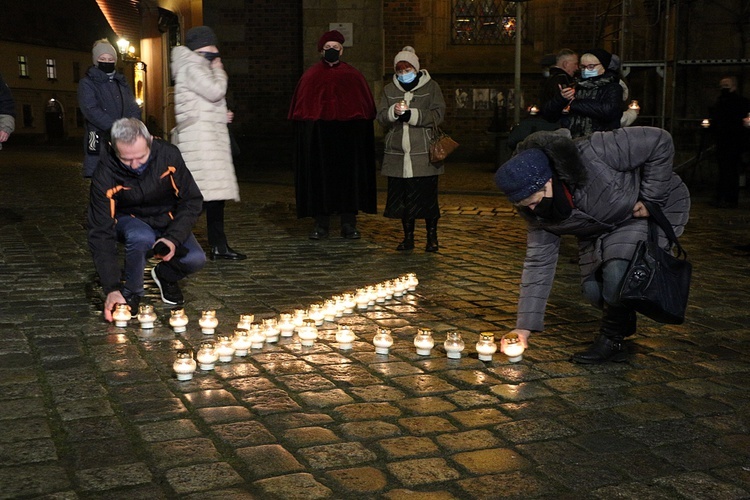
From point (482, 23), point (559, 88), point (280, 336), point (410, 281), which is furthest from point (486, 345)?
point (482, 23)

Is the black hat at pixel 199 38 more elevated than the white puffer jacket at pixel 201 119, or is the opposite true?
the black hat at pixel 199 38

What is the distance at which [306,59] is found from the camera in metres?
21.0

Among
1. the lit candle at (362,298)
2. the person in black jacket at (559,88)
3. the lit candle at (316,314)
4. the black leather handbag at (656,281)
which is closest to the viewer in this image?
the black leather handbag at (656,281)

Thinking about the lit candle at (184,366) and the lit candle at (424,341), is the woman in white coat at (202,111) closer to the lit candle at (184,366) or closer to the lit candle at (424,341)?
the lit candle at (424,341)

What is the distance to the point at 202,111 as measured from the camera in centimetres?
866

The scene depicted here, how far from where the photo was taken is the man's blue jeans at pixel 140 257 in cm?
656

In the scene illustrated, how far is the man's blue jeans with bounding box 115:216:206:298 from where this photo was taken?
21.5 ft

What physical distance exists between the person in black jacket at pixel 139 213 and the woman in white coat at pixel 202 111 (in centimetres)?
178

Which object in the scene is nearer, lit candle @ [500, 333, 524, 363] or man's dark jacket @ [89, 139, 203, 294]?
lit candle @ [500, 333, 524, 363]

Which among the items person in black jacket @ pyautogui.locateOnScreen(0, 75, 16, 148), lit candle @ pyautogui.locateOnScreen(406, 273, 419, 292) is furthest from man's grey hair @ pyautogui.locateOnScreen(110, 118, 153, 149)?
person in black jacket @ pyautogui.locateOnScreen(0, 75, 16, 148)

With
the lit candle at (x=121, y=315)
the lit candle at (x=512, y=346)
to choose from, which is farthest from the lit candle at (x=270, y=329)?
the lit candle at (x=512, y=346)

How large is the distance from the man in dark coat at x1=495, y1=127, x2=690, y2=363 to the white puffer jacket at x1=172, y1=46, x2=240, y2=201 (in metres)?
4.29

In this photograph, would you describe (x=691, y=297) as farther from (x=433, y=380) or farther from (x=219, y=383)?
(x=219, y=383)

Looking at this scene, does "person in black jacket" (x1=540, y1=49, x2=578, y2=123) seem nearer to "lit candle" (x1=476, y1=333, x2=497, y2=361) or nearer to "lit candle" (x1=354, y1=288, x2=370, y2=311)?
"lit candle" (x1=354, y1=288, x2=370, y2=311)
